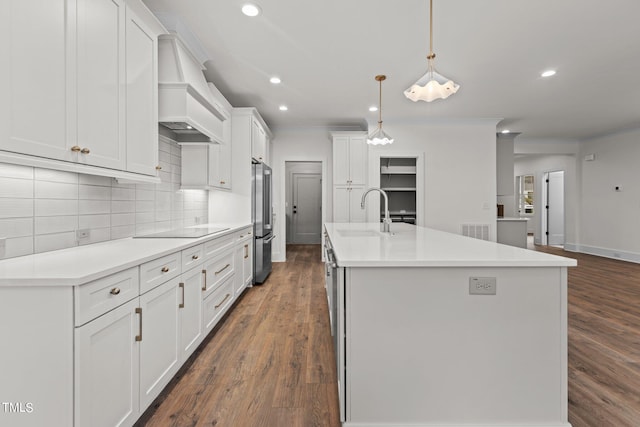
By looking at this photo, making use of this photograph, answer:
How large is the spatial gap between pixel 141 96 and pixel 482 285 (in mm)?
2310

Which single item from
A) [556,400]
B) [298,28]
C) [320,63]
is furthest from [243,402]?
[320,63]

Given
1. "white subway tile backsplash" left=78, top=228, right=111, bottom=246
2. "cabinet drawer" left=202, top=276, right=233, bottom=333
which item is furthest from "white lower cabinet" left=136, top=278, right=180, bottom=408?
"white subway tile backsplash" left=78, top=228, right=111, bottom=246

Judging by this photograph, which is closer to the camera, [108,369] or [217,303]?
[108,369]

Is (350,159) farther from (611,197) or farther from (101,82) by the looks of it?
(611,197)

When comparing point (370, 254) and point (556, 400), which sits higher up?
point (370, 254)

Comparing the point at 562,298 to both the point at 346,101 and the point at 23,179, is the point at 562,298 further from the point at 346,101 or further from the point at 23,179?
the point at 346,101

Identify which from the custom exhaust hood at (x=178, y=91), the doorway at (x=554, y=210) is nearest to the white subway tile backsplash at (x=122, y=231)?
the custom exhaust hood at (x=178, y=91)

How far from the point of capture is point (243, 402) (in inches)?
64.6

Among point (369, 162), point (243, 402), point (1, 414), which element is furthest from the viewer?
point (369, 162)

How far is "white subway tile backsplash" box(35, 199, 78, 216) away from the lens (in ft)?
5.17

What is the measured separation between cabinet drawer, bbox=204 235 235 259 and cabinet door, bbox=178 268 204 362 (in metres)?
0.20

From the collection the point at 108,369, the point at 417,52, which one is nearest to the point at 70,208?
the point at 108,369

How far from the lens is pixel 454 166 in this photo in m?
5.14

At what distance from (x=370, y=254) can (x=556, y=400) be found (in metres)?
1.03
